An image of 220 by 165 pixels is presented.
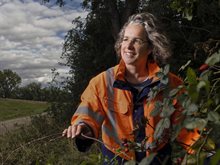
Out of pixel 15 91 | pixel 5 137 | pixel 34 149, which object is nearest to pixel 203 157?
pixel 34 149

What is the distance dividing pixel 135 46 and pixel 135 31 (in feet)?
0.44

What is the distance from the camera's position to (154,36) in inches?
140

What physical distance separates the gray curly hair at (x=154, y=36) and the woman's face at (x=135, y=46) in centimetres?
4

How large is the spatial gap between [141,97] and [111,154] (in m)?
0.38

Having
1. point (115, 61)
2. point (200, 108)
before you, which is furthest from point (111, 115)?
point (115, 61)

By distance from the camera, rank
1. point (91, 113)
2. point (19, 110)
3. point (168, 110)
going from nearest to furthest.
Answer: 1. point (168, 110)
2. point (91, 113)
3. point (19, 110)

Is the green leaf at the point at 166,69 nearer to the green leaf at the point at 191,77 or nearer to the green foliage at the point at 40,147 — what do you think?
the green leaf at the point at 191,77

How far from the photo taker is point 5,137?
12.3 metres

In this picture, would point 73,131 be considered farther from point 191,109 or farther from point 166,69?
point 191,109

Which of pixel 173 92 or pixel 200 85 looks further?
pixel 173 92

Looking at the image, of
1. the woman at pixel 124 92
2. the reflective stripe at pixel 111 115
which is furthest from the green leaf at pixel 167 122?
the reflective stripe at pixel 111 115

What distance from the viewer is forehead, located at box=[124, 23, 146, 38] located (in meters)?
3.41

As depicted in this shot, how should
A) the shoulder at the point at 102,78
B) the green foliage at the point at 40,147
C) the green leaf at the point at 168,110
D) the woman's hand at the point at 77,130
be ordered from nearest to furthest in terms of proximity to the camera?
the green leaf at the point at 168,110 → the woman's hand at the point at 77,130 → the shoulder at the point at 102,78 → the green foliage at the point at 40,147

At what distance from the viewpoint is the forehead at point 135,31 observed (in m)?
3.41
